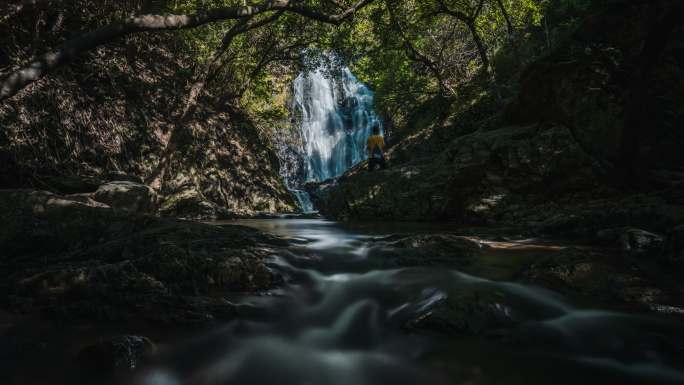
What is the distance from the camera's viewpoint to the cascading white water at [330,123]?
24.7 meters

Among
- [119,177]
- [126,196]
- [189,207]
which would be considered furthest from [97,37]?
[189,207]

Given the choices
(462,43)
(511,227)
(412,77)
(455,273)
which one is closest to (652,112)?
(511,227)

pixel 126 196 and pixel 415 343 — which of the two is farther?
pixel 126 196

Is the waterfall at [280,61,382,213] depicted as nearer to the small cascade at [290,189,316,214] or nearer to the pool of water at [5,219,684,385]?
the small cascade at [290,189,316,214]

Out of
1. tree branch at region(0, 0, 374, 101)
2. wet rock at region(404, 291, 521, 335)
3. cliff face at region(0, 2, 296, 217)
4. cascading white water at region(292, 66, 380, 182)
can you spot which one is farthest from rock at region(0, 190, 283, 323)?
cascading white water at region(292, 66, 380, 182)

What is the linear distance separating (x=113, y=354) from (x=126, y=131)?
10.7 metres

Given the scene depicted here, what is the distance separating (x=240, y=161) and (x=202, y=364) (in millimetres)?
13802

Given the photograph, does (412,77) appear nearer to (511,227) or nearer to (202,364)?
(511,227)

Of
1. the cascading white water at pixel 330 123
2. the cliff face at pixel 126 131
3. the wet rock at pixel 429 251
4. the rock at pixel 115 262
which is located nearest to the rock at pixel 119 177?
Answer: the cliff face at pixel 126 131

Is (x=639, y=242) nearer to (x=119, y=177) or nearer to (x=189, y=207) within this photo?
(x=189, y=207)

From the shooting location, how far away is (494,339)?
2.75 meters

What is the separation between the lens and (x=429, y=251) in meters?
4.84

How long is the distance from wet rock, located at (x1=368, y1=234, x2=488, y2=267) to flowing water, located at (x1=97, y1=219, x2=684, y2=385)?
60 cm

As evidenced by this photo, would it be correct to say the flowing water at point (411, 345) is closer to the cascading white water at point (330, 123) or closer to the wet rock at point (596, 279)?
the wet rock at point (596, 279)
